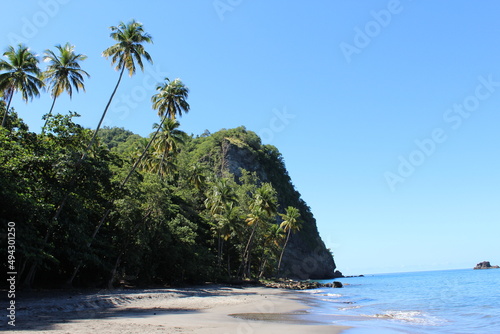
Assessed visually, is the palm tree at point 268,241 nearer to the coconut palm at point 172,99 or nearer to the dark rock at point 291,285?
the dark rock at point 291,285

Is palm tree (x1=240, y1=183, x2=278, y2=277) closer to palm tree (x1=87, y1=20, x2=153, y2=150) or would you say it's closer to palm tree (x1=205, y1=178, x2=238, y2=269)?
palm tree (x1=205, y1=178, x2=238, y2=269)

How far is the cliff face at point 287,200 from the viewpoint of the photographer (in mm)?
85688

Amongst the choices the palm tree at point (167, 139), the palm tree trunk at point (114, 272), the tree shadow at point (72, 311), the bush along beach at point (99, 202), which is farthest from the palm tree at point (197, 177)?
the tree shadow at point (72, 311)

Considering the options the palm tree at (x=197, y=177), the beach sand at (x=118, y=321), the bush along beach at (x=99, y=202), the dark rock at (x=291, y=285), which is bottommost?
the beach sand at (x=118, y=321)

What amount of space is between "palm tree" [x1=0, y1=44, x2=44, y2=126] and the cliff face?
186 feet

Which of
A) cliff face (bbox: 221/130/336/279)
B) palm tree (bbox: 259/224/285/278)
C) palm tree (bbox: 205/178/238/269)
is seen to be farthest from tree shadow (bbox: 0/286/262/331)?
cliff face (bbox: 221/130/336/279)

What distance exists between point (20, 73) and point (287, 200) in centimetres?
7793

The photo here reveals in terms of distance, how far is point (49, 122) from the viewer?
2166 cm

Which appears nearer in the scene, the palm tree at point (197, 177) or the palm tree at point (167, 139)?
the palm tree at point (167, 139)

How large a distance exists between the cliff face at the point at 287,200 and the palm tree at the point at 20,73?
186 ft

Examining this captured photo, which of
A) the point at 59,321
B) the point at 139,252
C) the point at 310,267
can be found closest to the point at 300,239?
the point at 310,267

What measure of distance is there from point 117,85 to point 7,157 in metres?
12.7

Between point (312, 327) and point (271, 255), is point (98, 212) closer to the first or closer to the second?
point (312, 327)

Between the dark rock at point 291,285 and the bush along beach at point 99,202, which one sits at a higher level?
the bush along beach at point 99,202
